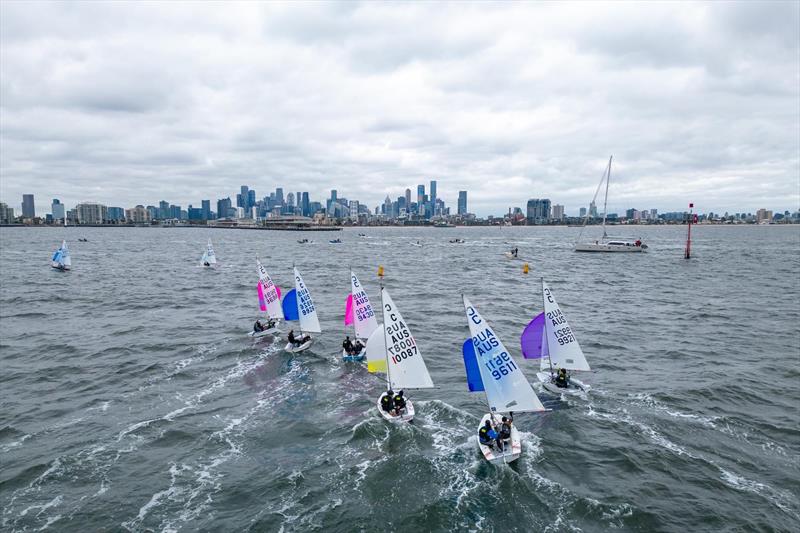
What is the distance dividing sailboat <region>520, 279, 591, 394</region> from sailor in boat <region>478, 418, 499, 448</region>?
8.77 meters

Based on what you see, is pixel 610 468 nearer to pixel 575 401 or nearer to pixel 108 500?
pixel 575 401

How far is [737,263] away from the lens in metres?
103

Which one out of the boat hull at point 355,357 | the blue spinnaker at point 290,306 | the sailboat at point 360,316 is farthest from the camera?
the blue spinnaker at point 290,306

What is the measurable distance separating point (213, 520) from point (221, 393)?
41.2ft

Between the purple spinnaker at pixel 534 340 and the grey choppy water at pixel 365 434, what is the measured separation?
283 cm

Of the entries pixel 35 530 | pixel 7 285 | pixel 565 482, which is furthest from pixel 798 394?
pixel 7 285

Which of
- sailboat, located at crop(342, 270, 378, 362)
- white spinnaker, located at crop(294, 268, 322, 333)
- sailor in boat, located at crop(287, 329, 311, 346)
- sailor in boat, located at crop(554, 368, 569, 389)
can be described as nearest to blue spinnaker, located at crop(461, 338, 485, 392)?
sailor in boat, located at crop(554, 368, 569, 389)

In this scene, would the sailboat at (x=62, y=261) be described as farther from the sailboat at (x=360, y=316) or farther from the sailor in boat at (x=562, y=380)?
the sailor in boat at (x=562, y=380)

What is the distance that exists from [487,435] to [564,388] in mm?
9585

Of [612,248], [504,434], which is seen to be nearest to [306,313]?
[504,434]

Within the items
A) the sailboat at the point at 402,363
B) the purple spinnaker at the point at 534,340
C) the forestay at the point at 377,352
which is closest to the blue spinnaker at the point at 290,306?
the forestay at the point at 377,352

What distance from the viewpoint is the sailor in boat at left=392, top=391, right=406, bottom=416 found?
25266mm

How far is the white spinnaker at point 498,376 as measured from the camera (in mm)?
22141

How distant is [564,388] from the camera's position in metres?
29.2
